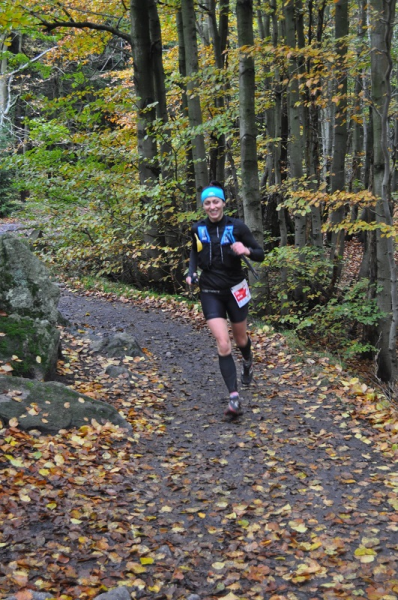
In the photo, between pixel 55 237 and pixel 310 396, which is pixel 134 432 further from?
pixel 55 237

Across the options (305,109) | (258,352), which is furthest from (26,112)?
(258,352)

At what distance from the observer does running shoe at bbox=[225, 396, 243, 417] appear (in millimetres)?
6090

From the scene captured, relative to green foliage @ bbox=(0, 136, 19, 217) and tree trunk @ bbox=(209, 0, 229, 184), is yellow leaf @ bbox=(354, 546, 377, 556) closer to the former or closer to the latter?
tree trunk @ bbox=(209, 0, 229, 184)

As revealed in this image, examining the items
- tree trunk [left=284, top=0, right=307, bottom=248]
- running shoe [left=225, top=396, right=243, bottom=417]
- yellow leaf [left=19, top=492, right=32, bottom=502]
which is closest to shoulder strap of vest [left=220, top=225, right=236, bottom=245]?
running shoe [left=225, top=396, right=243, bottom=417]

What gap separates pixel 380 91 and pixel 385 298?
11.0 feet

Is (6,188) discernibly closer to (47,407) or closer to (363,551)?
(47,407)

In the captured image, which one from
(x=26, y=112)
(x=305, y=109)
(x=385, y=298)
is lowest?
(x=385, y=298)

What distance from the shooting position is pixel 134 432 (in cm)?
581

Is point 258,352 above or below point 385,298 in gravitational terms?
below

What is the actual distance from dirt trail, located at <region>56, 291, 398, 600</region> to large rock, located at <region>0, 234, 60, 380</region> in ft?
5.14

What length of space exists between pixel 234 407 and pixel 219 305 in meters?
1.16

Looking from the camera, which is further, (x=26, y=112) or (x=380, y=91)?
(x=26, y=112)

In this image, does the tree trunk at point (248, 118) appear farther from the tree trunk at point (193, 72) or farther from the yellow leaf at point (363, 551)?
the yellow leaf at point (363, 551)

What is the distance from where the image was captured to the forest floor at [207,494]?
3498 mm
